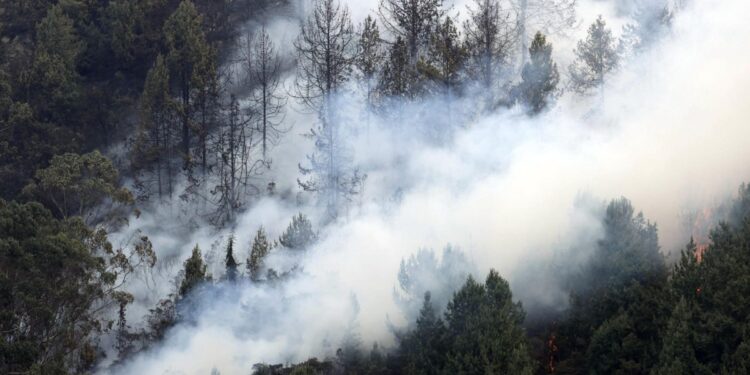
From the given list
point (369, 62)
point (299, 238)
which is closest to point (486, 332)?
point (299, 238)

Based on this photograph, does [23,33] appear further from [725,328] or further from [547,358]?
[725,328]

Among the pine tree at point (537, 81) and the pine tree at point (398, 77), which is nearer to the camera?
the pine tree at point (537, 81)

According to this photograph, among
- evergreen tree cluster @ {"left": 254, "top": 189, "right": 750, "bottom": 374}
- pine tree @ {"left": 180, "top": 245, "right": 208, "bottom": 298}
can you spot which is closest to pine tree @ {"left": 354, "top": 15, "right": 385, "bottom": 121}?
pine tree @ {"left": 180, "top": 245, "right": 208, "bottom": 298}

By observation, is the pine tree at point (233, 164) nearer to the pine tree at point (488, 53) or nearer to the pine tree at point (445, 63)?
the pine tree at point (445, 63)

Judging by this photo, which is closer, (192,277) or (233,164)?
(192,277)

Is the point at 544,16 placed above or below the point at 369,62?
above

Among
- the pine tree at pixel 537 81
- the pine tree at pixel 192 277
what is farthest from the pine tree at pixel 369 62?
the pine tree at pixel 192 277

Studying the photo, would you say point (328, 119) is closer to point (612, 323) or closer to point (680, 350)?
point (612, 323)
